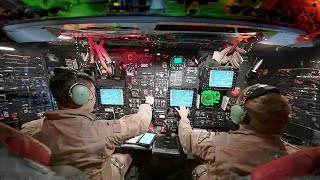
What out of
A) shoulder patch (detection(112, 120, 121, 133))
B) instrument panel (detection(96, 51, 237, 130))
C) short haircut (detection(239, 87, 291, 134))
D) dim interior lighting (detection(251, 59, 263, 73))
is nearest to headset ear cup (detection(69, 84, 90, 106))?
shoulder patch (detection(112, 120, 121, 133))

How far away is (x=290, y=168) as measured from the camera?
2.23 feet

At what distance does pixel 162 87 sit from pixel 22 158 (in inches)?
96.7

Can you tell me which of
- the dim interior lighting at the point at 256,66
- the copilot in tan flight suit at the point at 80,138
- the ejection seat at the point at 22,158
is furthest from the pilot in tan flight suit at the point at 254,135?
the dim interior lighting at the point at 256,66

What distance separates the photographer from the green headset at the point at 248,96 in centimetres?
124

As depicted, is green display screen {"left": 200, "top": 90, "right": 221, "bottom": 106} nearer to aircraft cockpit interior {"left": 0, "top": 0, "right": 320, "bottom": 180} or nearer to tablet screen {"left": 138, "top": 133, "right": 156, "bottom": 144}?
aircraft cockpit interior {"left": 0, "top": 0, "right": 320, "bottom": 180}

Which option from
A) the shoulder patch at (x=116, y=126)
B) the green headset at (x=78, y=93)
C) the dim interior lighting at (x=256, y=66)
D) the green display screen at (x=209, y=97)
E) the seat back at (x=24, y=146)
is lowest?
the shoulder patch at (x=116, y=126)

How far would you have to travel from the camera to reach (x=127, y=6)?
669 mm

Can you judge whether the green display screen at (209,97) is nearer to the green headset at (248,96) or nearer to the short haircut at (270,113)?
the green headset at (248,96)

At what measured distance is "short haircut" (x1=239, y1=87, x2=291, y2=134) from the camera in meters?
1.19

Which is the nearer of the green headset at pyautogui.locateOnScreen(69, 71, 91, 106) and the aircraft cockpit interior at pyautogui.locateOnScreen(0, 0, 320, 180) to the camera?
the aircraft cockpit interior at pyautogui.locateOnScreen(0, 0, 320, 180)

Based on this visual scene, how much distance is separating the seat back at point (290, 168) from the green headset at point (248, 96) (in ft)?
1.93

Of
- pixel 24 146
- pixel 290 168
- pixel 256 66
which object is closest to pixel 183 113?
pixel 256 66

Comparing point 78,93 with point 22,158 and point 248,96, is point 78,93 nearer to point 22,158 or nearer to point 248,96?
point 22,158

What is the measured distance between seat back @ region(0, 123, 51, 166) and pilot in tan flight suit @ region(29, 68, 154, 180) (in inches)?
16.3
